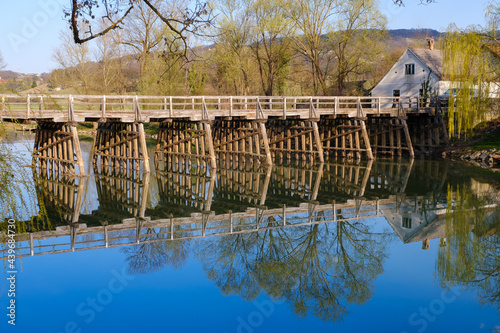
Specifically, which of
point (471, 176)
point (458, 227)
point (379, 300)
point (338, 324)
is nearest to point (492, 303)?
point (379, 300)

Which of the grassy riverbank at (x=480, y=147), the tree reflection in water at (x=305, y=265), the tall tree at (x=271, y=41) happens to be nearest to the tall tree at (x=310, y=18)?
the tall tree at (x=271, y=41)

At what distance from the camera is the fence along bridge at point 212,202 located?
12.4 m

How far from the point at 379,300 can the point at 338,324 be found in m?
1.17

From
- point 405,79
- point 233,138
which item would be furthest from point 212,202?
point 405,79

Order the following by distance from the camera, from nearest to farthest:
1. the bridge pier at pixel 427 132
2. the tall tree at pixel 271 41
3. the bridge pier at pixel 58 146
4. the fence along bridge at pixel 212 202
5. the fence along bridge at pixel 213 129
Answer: the fence along bridge at pixel 212 202 → the bridge pier at pixel 58 146 → the fence along bridge at pixel 213 129 → the bridge pier at pixel 427 132 → the tall tree at pixel 271 41

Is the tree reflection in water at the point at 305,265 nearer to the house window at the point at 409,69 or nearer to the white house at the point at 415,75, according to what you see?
the white house at the point at 415,75

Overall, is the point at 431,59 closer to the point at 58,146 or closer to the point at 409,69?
the point at 409,69

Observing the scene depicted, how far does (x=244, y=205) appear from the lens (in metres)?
16.4

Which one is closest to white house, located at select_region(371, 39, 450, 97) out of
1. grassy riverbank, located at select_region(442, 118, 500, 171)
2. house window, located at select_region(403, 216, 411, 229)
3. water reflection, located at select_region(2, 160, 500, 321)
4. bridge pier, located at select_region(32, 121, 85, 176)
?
grassy riverbank, located at select_region(442, 118, 500, 171)

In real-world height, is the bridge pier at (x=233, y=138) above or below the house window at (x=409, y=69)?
below

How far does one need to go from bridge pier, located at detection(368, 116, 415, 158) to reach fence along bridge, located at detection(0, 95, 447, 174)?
0.06 meters

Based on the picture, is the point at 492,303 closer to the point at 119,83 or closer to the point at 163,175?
the point at 163,175

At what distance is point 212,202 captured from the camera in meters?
17.0

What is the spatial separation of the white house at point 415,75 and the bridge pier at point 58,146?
22792 millimetres
